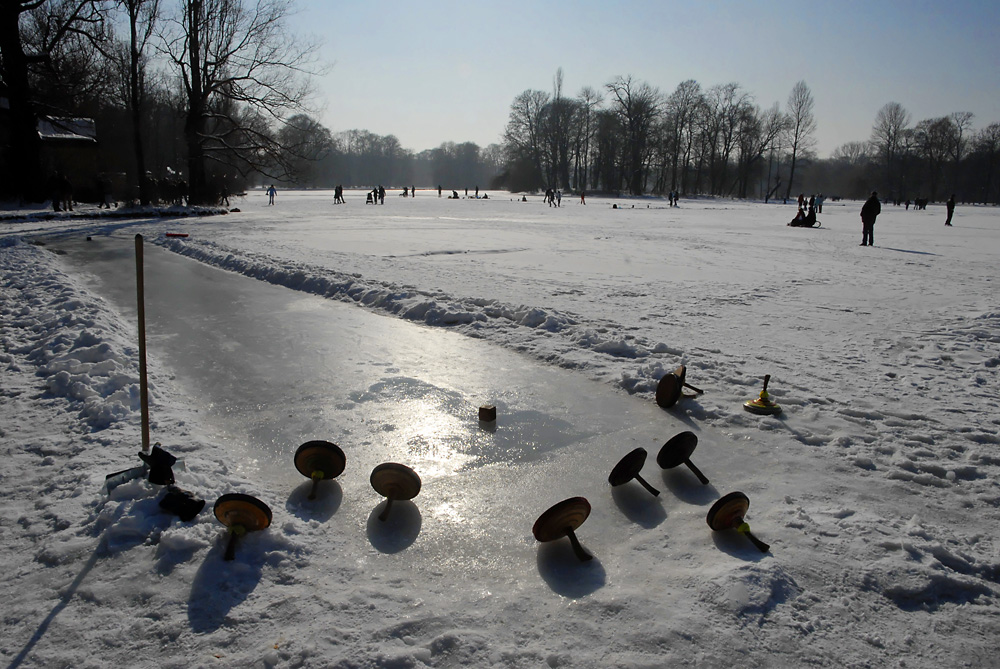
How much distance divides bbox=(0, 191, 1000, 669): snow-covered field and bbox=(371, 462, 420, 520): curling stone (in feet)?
0.40

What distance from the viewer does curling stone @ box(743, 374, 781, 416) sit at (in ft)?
16.5

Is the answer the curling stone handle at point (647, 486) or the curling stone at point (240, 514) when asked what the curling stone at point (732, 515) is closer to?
the curling stone handle at point (647, 486)

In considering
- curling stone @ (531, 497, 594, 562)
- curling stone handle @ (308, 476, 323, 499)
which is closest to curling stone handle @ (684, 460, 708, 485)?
curling stone @ (531, 497, 594, 562)

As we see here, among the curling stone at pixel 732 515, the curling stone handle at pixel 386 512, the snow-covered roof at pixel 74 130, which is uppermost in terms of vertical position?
the snow-covered roof at pixel 74 130

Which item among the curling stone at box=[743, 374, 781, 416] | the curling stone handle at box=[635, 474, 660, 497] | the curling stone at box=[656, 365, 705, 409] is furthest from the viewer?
the curling stone at box=[656, 365, 705, 409]

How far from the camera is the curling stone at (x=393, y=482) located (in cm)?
342

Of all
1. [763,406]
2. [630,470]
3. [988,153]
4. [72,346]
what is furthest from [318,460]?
[988,153]

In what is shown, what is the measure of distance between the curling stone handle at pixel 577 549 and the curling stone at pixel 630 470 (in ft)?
2.34

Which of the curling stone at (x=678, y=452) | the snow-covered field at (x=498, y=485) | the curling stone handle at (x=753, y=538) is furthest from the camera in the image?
the curling stone at (x=678, y=452)

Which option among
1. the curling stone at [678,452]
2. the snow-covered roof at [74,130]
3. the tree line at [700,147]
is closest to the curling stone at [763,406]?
the curling stone at [678,452]

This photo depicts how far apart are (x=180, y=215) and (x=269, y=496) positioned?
30.3 metres

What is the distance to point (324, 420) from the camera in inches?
189

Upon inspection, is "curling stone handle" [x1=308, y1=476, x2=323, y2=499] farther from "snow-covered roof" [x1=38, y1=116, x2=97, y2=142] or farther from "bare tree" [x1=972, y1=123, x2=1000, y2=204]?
"bare tree" [x1=972, y1=123, x2=1000, y2=204]

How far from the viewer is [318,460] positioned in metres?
3.71
